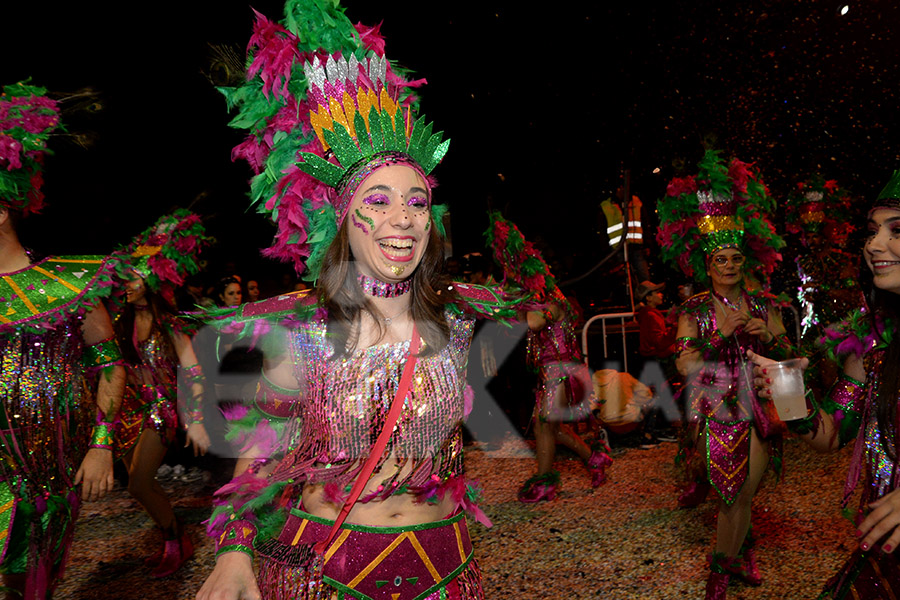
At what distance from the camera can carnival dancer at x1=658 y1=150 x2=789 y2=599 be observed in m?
3.84

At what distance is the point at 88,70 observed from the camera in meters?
5.16

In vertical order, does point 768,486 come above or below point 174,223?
below

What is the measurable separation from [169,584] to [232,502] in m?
3.34

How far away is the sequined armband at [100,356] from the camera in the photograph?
2986 mm

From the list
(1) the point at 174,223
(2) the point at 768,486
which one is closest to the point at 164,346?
(1) the point at 174,223

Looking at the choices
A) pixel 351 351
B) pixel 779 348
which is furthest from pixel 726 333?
pixel 351 351

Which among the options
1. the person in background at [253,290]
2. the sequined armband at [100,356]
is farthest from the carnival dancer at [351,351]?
the person in background at [253,290]

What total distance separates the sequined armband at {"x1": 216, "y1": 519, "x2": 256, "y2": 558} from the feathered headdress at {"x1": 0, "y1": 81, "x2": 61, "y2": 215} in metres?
1.97

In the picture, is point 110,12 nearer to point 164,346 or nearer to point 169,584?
point 164,346

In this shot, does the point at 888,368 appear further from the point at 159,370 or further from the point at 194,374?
the point at 159,370

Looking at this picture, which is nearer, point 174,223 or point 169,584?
point 169,584

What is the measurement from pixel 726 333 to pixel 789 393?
1.93 meters

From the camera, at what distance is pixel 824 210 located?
327 inches

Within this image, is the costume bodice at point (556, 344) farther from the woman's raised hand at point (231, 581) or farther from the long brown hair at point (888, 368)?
the woman's raised hand at point (231, 581)
